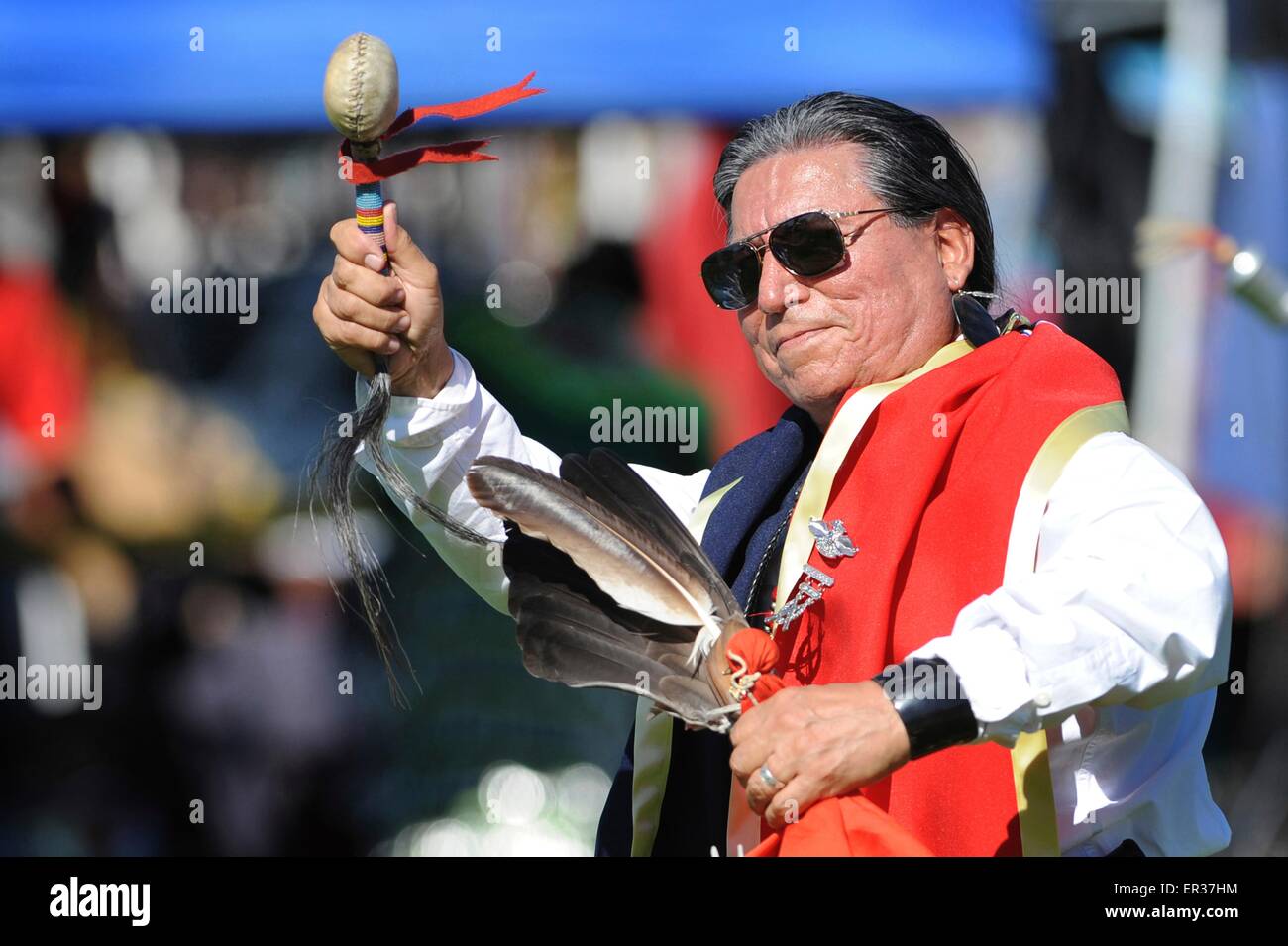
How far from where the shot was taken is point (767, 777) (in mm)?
1590

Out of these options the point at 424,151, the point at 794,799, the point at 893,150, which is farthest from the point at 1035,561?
the point at 424,151

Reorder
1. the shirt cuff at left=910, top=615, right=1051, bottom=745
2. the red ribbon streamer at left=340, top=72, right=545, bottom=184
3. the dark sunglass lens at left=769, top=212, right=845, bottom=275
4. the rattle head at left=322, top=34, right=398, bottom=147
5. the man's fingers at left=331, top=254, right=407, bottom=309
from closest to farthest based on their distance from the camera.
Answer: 1. the shirt cuff at left=910, top=615, right=1051, bottom=745
2. the rattle head at left=322, top=34, right=398, bottom=147
3. the red ribbon streamer at left=340, top=72, right=545, bottom=184
4. the man's fingers at left=331, top=254, right=407, bottom=309
5. the dark sunglass lens at left=769, top=212, right=845, bottom=275

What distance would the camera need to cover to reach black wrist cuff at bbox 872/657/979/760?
1.55 metres

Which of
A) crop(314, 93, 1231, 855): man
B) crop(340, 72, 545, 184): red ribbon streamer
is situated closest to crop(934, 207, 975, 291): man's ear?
crop(314, 93, 1231, 855): man

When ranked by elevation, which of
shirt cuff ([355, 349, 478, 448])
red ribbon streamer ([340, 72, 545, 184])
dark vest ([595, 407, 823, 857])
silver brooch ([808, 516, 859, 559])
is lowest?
dark vest ([595, 407, 823, 857])

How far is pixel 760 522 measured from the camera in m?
2.37

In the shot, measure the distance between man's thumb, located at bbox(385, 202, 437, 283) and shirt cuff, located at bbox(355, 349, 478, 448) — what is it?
9.8 inches

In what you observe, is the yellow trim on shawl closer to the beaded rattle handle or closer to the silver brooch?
the silver brooch

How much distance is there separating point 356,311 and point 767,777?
3.14 ft

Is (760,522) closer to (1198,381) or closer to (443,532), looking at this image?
(443,532)

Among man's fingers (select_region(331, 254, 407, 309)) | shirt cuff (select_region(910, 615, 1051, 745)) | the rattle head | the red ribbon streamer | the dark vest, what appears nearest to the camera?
shirt cuff (select_region(910, 615, 1051, 745))

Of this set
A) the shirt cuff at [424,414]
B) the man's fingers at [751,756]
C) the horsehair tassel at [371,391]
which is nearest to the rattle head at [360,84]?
the horsehair tassel at [371,391]

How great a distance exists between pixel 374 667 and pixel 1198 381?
7.91ft

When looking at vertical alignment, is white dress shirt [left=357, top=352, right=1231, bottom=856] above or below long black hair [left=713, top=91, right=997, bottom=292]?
below
